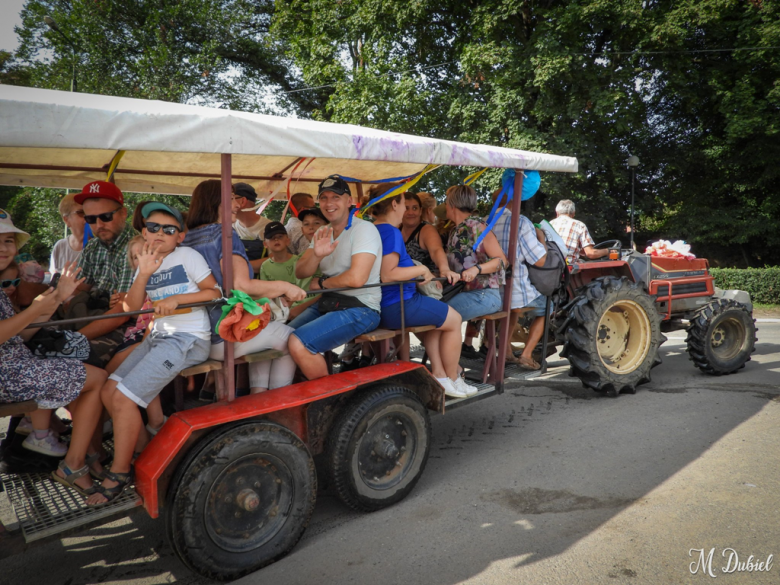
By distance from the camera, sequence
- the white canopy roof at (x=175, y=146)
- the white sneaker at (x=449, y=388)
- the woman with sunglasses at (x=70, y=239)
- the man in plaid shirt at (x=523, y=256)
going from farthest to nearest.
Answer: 1. the man in plaid shirt at (x=523, y=256)
2. the woman with sunglasses at (x=70, y=239)
3. the white sneaker at (x=449, y=388)
4. the white canopy roof at (x=175, y=146)

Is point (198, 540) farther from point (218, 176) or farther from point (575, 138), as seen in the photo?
point (575, 138)

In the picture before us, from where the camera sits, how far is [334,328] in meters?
3.28

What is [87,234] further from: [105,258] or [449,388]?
[449,388]

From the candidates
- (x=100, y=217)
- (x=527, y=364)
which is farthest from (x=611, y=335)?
(x=100, y=217)

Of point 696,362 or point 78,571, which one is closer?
point 78,571

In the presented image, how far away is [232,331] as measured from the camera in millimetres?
2721

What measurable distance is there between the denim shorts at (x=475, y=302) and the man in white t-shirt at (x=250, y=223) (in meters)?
1.75

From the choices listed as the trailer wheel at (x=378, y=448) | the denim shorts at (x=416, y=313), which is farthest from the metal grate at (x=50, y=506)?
the denim shorts at (x=416, y=313)

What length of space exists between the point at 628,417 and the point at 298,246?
346 centimetres

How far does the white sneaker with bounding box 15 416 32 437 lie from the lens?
3.23 meters

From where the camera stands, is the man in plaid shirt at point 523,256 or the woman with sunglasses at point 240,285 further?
the man in plaid shirt at point 523,256

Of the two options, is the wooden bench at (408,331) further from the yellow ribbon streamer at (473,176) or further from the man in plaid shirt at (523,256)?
the yellow ribbon streamer at (473,176)

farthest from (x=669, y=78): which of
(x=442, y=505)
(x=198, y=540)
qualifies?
(x=198, y=540)

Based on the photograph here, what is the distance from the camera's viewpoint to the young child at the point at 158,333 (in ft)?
8.86
